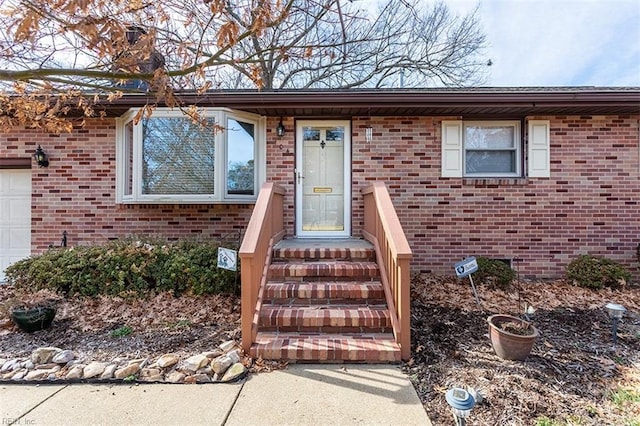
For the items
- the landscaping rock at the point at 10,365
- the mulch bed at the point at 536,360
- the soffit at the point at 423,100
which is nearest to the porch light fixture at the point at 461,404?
the mulch bed at the point at 536,360

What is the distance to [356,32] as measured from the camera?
1152 cm

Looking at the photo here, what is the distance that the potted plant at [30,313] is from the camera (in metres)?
3.89

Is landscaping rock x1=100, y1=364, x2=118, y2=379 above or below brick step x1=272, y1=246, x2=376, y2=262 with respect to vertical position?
below

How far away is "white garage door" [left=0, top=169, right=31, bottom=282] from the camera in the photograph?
241 inches

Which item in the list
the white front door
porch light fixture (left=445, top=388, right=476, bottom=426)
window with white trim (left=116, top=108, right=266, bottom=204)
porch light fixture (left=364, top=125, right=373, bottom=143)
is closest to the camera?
porch light fixture (left=445, top=388, right=476, bottom=426)

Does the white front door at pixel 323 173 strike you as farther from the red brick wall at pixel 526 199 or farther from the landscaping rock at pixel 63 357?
the landscaping rock at pixel 63 357

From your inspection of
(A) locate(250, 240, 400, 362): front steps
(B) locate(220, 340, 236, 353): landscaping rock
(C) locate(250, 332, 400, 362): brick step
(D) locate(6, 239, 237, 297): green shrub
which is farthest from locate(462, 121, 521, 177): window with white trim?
(B) locate(220, 340, 236, 353): landscaping rock

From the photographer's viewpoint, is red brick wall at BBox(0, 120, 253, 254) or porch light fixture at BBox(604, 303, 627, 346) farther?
red brick wall at BBox(0, 120, 253, 254)

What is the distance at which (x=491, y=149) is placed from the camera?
603cm

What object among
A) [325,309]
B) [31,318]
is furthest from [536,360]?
[31,318]

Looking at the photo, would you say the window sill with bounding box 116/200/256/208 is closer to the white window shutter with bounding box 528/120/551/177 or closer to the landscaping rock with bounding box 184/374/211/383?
the landscaping rock with bounding box 184/374/211/383

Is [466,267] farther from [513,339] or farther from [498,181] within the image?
[498,181]

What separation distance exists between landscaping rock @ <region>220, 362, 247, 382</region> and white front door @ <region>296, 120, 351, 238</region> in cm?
322

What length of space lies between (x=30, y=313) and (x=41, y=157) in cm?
325
